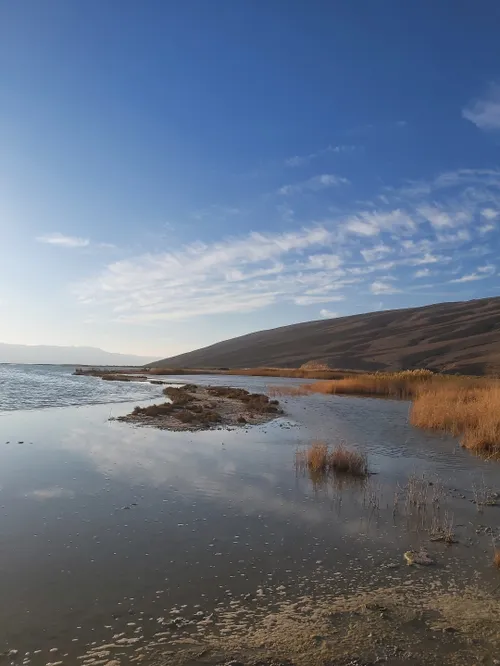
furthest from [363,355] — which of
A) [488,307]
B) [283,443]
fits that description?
[283,443]

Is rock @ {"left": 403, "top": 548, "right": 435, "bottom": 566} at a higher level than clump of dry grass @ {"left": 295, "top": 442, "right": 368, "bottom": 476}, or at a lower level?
lower

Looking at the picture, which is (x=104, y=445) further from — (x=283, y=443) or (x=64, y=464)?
(x=283, y=443)

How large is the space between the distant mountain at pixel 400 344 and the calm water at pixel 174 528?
283 ft

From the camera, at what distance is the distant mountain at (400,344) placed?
115369mm

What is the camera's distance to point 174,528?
9.16 metres

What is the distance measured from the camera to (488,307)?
17050 cm

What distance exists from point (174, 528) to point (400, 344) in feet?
464

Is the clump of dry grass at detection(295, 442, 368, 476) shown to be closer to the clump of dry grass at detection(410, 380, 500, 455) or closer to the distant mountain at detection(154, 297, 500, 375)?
the clump of dry grass at detection(410, 380, 500, 455)

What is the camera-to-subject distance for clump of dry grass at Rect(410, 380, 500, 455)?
17953 mm

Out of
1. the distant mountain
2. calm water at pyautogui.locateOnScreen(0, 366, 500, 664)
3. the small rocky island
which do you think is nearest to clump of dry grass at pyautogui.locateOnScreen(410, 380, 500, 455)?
calm water at pyautogui.locateOnScreen(0, 366, 500, 664)

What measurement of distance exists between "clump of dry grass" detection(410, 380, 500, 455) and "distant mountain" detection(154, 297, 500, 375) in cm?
7138

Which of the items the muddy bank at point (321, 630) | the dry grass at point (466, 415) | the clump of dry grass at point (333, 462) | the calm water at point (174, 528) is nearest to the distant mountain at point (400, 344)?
the dry grass at point (466, 415)

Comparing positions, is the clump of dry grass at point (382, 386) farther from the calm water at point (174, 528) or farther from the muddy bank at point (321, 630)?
the muddy bank at point (321, 630)

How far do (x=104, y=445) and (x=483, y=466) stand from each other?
39.8 ft
